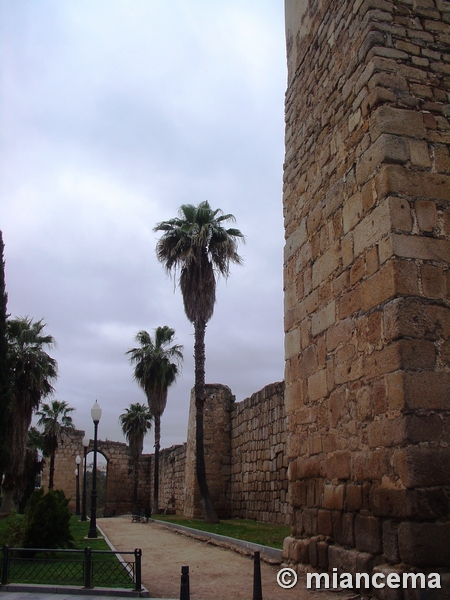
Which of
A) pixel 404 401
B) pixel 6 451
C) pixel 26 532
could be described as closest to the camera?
pixel 404 401

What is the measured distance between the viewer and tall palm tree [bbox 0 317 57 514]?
66.6 ft

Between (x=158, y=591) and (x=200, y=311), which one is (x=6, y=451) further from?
(x=158, y=591)

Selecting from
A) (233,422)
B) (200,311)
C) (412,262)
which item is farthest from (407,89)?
(233,422)

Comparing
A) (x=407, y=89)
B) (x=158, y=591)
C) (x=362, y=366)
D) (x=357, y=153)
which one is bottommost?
(x=158, y=591)

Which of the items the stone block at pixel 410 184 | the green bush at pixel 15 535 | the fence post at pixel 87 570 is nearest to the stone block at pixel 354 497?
the stone block at pixel 410 184

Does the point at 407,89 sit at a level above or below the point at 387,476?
above

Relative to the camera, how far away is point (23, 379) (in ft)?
68.5

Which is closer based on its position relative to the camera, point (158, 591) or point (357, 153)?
point (357, 153)

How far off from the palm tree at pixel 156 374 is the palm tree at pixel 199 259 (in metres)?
9.42

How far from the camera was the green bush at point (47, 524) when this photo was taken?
8.78 m

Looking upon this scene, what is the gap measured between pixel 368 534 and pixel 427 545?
0.67 meters

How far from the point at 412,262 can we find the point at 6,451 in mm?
15728

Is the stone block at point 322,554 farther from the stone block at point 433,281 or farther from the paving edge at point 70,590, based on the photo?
the stone block at point 433,281

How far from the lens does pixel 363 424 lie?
4.93m
